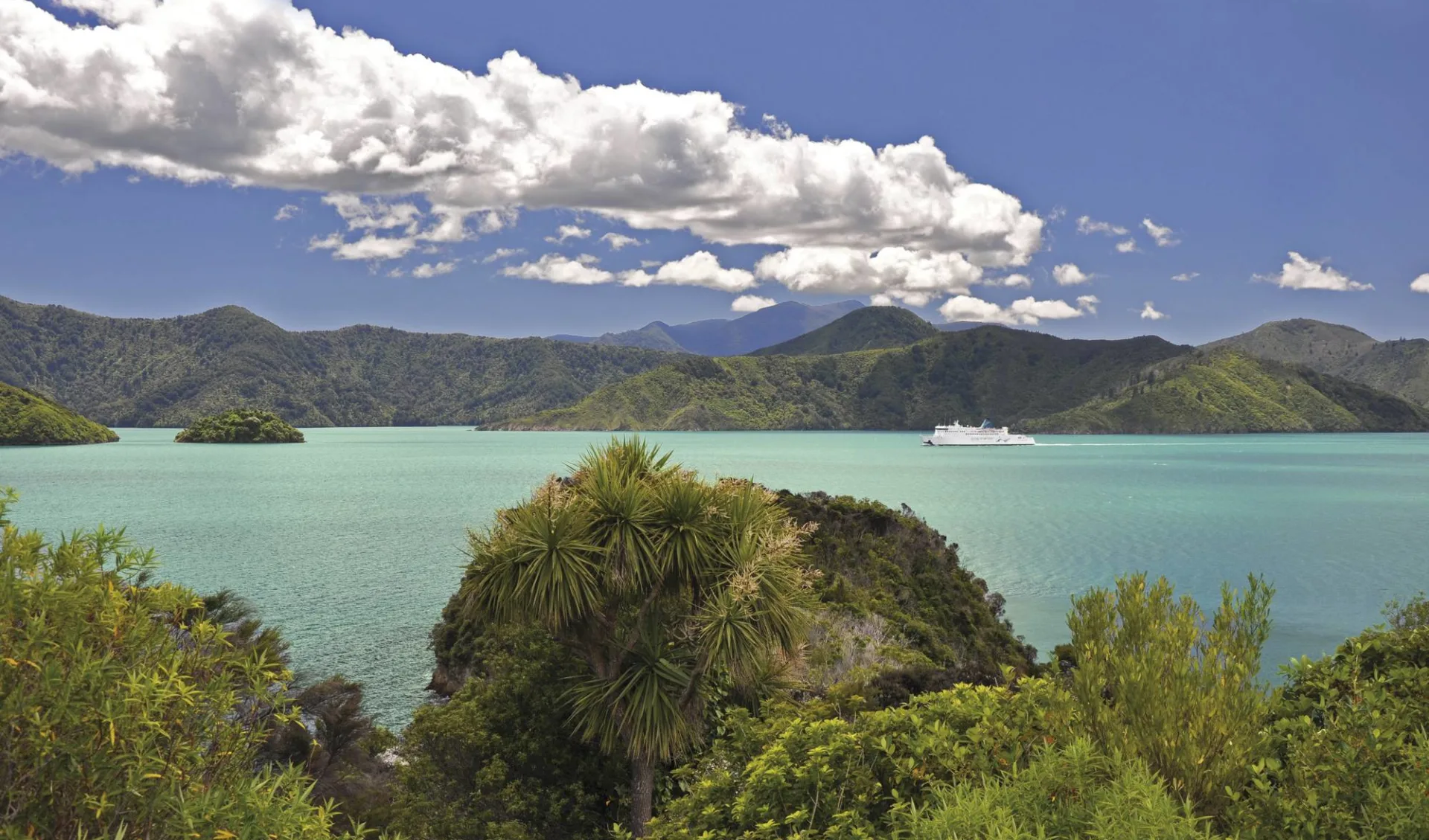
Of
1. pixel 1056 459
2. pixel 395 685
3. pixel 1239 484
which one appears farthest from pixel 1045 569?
pixel 1056 459

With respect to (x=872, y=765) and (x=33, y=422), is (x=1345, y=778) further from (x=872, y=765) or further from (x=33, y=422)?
(x=33, y=422)

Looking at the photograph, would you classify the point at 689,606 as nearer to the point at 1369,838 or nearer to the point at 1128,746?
the point at 1128,746

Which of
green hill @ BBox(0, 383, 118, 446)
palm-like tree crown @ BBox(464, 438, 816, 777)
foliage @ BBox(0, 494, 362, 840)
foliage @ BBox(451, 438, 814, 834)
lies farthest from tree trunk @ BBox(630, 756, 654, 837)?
green hill @ BBox(0, 383, 118, 446)

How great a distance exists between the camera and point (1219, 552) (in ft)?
182

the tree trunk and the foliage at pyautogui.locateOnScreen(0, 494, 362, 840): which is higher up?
the foliage at pyautogui.locateOnScreen(0, 494, 362, 840)

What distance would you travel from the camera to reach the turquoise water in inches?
1464

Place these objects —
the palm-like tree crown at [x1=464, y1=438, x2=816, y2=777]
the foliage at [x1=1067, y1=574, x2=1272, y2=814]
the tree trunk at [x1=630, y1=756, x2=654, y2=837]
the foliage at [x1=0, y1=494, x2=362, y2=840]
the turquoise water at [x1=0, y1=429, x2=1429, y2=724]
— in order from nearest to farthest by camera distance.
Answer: the foliage at [x1=0, y1=494, x2=362, y2=840] → the foliage at [x1=1067, y1=574, x2=1272, y2=814] → the palm-like tree crown at [x1=464, y1=438, x2=816, y2=777] → the tree trunk at [x1=630, y1=756, x2=654, y2=837] → the turquoise water at [x1=0, y1=429, x2=1429, y2=724]

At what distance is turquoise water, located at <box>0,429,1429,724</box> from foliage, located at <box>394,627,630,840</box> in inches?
387

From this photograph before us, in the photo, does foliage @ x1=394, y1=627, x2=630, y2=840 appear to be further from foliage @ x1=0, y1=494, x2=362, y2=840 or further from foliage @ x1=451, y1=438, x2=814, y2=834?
foliage @ x1=0, y1=494, x2=362, y2=840

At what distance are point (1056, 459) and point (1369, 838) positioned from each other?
163m

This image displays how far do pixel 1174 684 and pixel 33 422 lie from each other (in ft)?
692

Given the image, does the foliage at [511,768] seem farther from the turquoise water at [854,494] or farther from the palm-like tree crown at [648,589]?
the turquoise water at [854,494]

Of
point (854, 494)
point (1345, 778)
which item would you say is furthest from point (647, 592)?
point (854, 494)

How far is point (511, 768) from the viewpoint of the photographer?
11516mm
